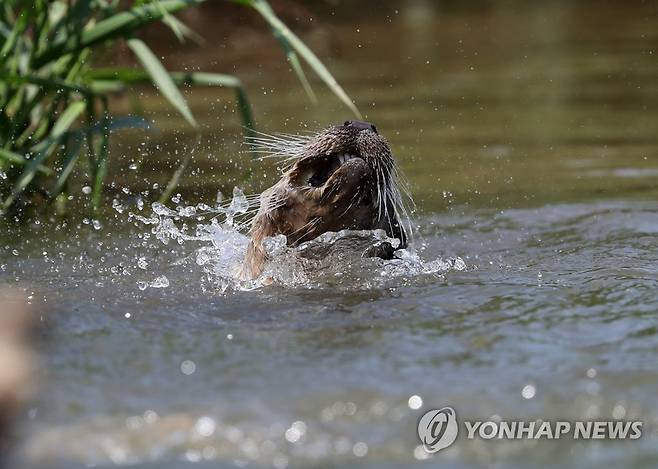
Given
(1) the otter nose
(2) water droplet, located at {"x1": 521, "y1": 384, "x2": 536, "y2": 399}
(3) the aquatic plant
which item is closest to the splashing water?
(1) the otter nose

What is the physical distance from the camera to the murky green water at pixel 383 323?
298 centimetres

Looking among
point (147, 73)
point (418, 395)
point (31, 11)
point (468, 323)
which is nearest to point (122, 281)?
point (147, 73)

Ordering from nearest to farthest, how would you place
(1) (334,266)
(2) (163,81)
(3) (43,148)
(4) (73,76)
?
(1) (334,266)
(2) (163,81)
(3) (43,148)
(4) (73,76)

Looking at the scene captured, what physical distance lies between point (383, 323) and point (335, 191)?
64 centimetres

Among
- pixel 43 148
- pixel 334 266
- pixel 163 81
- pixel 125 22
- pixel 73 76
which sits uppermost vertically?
pixel 125 22

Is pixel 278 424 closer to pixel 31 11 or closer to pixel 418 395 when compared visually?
pixel 418 395

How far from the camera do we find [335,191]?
435 centimetres

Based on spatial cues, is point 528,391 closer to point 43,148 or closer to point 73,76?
point 43,148

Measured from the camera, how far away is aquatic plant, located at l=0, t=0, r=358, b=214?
4961 mm

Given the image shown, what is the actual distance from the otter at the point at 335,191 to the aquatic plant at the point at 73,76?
1.24ft

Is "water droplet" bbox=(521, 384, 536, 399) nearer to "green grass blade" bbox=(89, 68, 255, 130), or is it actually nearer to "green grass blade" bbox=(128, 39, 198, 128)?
"green grass blade" bbox=(128, 39, 198, 128)

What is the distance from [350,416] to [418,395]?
23 cm

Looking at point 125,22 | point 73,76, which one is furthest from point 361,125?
point 73,76

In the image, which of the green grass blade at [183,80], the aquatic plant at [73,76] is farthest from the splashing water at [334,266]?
the green grass blade at [183,80]
